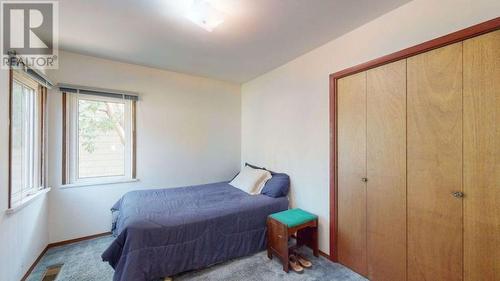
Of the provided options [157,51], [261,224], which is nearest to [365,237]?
[261,224]

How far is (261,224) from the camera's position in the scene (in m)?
2.43

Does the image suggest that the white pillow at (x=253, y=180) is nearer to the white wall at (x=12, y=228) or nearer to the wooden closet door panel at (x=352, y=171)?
the wooden closet door panel at (x=352, y=171)

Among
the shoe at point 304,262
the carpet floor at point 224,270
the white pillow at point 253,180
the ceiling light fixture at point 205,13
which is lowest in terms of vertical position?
the carpet floor at point 224,270

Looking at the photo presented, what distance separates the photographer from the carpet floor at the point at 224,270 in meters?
1.96

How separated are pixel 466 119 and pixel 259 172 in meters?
2.25

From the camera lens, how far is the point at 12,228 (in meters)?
1.72

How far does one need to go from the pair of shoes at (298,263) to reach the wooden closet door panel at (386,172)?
1.92 feet

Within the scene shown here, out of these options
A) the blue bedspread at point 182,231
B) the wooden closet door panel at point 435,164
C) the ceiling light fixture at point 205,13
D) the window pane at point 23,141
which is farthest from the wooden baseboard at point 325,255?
the window pane at point 23,141

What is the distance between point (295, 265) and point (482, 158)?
69.6 inches

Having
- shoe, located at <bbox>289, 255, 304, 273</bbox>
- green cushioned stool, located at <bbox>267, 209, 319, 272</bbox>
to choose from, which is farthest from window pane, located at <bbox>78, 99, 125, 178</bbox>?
shoe, located at <bbox>289, 255, 304, 273</bbox>

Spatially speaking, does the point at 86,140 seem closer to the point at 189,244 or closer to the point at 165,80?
the point at 165,80

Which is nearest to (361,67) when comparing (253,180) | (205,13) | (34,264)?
(205,13)

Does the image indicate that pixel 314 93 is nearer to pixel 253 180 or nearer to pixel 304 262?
pixel 253 180

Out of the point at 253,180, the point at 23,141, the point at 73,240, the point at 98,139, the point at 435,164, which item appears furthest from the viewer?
the point at 253,180
